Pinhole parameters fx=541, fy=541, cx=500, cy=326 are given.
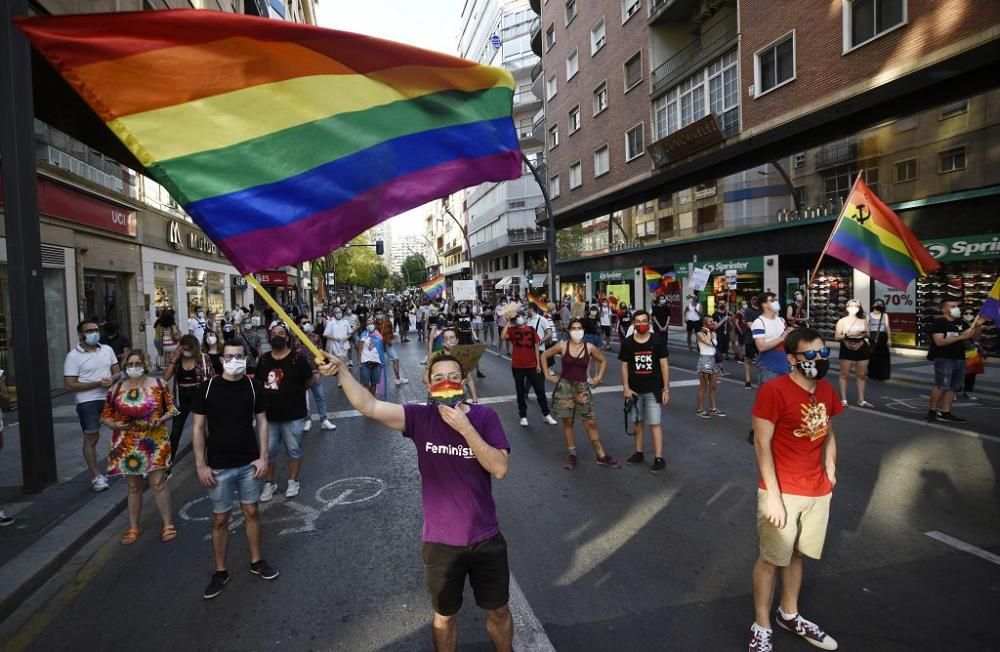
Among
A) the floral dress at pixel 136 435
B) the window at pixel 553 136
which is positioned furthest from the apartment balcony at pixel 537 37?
the floral dress at pixel 136 435

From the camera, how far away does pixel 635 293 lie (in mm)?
27906

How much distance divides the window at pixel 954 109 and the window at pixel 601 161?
46.3ft

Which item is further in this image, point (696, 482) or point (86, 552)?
point (696, 482)

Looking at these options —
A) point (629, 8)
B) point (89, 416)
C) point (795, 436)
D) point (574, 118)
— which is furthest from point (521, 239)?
point (795, 436)

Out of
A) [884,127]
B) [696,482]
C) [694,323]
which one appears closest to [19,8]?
[696,482]

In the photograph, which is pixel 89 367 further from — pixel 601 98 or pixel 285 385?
pixel 601 98

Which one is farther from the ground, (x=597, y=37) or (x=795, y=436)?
(x=597, y=37)

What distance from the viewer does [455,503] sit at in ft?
8.75

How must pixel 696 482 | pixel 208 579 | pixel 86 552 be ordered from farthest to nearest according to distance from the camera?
pixel 696 482, pixel 86 552, pixel 208 579

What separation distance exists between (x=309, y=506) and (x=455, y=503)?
3.35m

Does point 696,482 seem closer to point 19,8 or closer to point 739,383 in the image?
point 739,383

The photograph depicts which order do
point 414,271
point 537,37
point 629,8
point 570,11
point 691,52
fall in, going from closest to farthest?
point 691,52 → point 629,8 → point 570,11 → point 537,37 → point 414,271

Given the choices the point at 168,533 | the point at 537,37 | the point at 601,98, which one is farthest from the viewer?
the point at 537,37

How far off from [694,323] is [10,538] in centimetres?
1545
